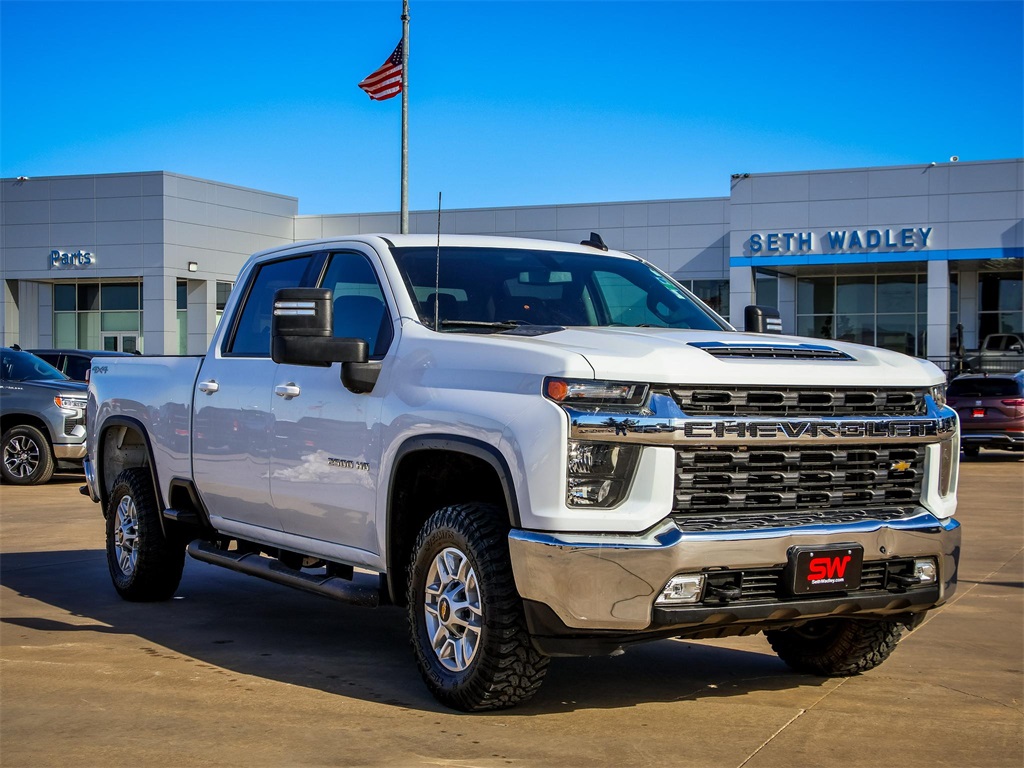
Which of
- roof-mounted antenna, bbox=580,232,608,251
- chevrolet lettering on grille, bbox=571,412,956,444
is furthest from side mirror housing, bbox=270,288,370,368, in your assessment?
roof-mounted antenna, bbox=580,232,608,251

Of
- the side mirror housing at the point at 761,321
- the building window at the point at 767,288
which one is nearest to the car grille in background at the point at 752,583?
the side mirror housing at the point at 761,321

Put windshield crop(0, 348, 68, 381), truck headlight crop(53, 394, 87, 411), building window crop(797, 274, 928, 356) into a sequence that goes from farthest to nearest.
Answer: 1. building window crop(797, 274, 928, 356)
2. windshield crop(0, 348, 68, 381)
3. truck headlight crop(53, 394, 87, 411)

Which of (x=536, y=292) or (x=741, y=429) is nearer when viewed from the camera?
(x=741, y=429)

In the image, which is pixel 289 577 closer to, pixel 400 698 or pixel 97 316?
pixel 400 698

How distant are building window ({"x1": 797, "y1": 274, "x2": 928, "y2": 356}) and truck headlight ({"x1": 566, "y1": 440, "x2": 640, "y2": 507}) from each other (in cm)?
3846

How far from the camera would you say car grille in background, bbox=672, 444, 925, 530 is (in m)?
4.75

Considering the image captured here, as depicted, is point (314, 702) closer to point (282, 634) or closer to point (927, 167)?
point (282, 634)

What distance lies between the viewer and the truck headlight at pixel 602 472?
466 cm

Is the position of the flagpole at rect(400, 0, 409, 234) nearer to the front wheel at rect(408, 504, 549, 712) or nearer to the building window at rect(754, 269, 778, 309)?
the front wheel at rect(408, 504, 549, 712)

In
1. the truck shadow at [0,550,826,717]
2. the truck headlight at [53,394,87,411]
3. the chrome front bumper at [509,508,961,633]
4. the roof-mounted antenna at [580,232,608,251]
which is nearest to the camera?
the chrome front bumper at [509,508,961,633]

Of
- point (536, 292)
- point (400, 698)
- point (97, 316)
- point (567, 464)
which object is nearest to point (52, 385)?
point (536, 292)

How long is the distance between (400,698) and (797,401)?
6.98 ft

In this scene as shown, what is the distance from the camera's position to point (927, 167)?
3812 cm

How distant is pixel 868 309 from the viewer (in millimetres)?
43594
